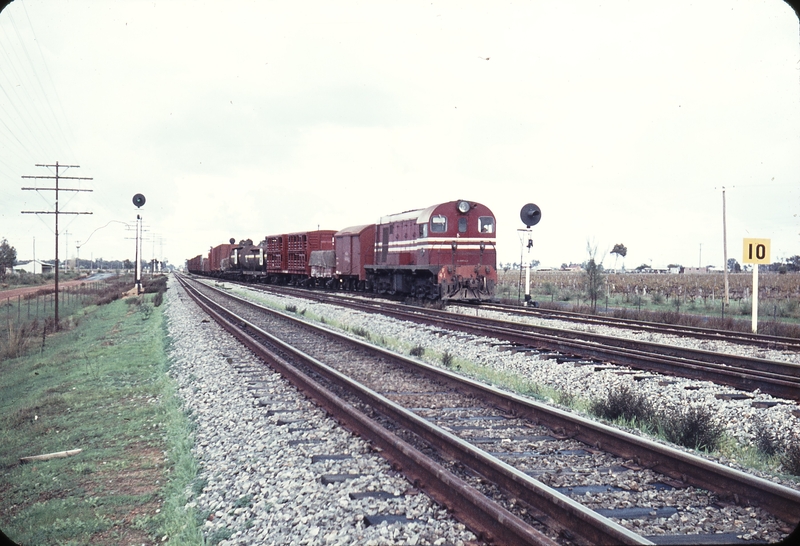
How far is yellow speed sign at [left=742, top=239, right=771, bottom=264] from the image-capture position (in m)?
14.1

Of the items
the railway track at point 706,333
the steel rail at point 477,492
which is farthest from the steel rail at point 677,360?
the steel rail at point 477,492

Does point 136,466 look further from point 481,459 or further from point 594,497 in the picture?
point 594,497

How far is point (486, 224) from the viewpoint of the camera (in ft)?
72.8

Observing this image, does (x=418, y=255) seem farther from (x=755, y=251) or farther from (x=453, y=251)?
(x=755, y=251)

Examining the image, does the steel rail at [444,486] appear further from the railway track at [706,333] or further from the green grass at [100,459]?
the railway track at [706,333]

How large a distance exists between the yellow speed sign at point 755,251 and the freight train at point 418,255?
8960mm

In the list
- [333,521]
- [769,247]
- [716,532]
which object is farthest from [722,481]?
[769,247]

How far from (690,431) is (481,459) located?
2455 millimetres

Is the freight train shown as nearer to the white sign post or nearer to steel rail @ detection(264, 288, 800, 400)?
steel rail @ detection(264, 288, 800, 400)

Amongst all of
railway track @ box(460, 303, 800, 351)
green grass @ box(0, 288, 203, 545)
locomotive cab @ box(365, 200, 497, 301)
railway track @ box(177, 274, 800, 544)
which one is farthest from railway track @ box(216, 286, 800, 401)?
green grass @ box(0, 288, 203, 545)

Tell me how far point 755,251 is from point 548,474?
12.6 metres

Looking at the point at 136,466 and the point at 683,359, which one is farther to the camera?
the point at 683,359

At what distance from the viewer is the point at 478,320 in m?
16.5

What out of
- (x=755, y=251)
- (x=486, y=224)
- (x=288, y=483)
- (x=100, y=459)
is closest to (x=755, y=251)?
(x=755, y=251)
